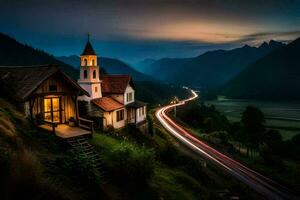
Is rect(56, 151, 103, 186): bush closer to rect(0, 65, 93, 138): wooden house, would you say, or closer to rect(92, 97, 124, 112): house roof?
rect(0, 65, 93, 138): wooden house

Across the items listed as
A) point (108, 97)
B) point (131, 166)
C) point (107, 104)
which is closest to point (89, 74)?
point (108, 97)

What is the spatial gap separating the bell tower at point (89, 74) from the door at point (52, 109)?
38.8 feet

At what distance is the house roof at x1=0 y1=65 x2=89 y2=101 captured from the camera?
2219 cm

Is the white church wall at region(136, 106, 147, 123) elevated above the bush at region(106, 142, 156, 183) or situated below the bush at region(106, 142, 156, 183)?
below

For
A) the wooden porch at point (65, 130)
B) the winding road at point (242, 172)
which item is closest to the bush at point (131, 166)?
the wooden porch at point (65, 130)

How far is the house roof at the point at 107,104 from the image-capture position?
3555 centimetres

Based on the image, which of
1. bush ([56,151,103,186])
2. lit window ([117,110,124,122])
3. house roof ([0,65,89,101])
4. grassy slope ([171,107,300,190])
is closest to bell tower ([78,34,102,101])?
lit window ([117,110,124,122])

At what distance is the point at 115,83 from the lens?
42781mm

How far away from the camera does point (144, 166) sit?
16719mm

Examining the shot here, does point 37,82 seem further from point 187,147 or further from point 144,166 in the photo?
point 187,147

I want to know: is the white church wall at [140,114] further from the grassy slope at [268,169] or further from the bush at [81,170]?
the bush at [81,170]

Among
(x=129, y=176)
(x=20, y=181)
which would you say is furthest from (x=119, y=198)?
(x=20, y=181)

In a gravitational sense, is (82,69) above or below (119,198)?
above

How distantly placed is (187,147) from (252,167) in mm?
9546
